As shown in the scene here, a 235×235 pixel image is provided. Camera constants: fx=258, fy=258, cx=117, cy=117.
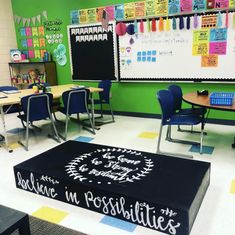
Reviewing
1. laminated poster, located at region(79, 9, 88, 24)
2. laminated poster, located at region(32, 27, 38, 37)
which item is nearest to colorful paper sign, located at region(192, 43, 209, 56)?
laminated poster, located at region(79, 9, 88, 24)

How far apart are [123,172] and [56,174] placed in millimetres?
609

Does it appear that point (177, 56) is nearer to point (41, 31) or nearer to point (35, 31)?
point (41, 31)

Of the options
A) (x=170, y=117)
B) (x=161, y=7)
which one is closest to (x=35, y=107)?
(x=170, y=117)

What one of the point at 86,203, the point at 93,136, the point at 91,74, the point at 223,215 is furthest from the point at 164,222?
the point at 91,74

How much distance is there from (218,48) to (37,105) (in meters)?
2.99

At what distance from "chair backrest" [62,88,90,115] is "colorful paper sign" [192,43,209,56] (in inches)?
76.8

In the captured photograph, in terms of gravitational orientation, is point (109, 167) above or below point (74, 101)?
below

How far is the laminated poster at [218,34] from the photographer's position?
13.4 feet

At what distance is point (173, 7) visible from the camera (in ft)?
14.3

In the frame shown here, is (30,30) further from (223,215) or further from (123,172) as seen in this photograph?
(223,215)

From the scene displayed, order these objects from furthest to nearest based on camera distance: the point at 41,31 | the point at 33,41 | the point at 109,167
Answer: the point at 33,41 < the point at 41,31 < the point at 109,167

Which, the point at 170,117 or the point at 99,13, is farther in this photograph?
the point at 99,13


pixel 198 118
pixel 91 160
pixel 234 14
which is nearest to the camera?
pixel 91 160

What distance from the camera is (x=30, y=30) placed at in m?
6.28
